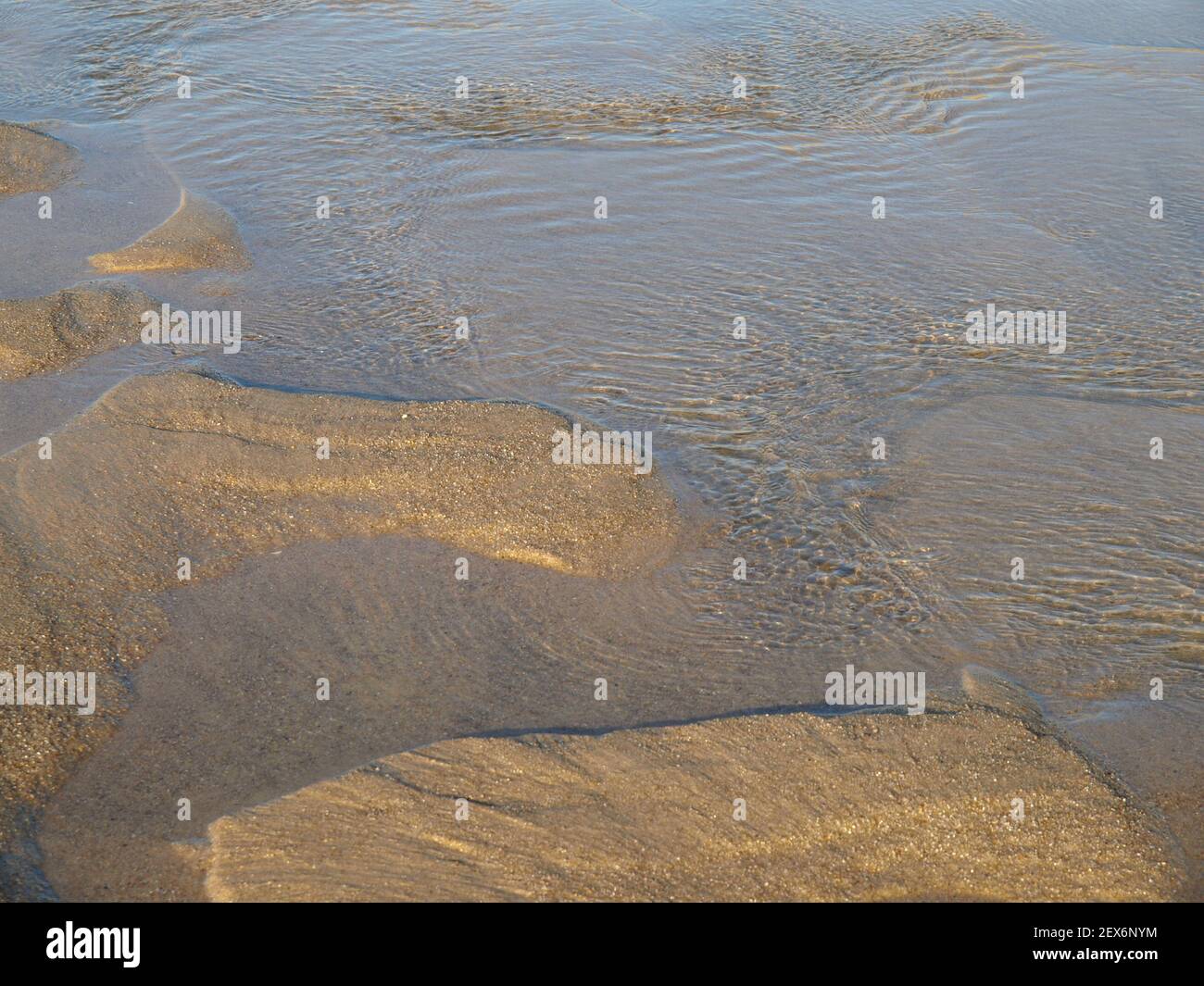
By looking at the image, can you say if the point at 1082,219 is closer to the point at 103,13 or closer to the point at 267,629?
the point at 267,629

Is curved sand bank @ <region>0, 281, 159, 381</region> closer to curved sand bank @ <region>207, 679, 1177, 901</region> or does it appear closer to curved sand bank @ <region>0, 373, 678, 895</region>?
curved sand bank @ <region>0, 373, 678, 895</region>

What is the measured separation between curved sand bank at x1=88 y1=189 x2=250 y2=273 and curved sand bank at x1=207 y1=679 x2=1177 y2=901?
16.3ft

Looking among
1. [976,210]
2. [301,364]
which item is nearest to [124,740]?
[301,364]

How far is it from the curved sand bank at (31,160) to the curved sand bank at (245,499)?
13.2 ft

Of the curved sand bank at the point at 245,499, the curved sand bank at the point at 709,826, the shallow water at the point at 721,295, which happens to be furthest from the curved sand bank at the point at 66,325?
the curved sand bank at the point at 709,826

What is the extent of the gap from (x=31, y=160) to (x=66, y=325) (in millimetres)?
3498

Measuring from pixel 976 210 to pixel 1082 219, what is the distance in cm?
77

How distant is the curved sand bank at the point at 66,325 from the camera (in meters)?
6.13

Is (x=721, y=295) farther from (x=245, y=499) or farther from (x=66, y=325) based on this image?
(x=66, y=325)

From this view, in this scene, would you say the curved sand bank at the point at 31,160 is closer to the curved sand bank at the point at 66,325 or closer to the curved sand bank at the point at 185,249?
the curved sand bank at the point at 185,249

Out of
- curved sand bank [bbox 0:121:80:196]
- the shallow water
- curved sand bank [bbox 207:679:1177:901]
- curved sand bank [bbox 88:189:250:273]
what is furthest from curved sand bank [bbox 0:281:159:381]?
curved sand bank [bbox 207:679:1177:901]

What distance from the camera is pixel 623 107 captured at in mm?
10203

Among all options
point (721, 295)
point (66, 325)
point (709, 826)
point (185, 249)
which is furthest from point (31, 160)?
point (709, 826)

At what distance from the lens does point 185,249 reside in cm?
759
